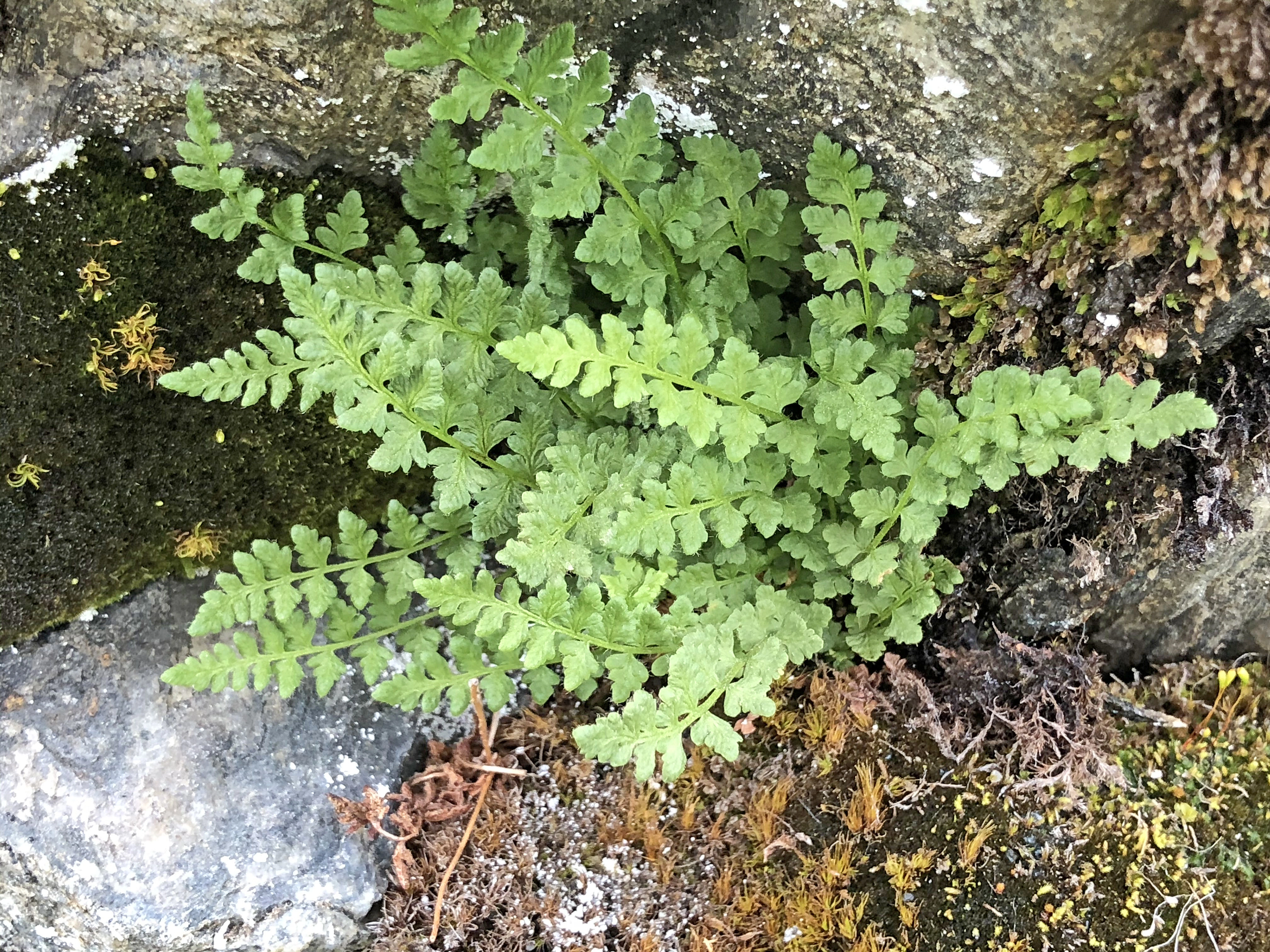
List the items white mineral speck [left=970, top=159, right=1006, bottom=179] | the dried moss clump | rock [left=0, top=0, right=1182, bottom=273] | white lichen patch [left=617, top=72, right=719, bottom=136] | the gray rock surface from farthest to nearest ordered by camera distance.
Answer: the gray rock surface < white lichen patch [left=617, top=72, right=719, bottom=136] < white mineral speck [left=970, top=159, right=1006, bottom=179] < rock [left=0, top=0, right=1182, bottom=273] < the dried moss clump

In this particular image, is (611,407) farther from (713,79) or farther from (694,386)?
(713,79)

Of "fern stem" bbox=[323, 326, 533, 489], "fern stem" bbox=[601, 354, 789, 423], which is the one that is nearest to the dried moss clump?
"fern stem" bbox=[601, 354, 789, 423]

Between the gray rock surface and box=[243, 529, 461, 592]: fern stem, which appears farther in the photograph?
the gray rock surface

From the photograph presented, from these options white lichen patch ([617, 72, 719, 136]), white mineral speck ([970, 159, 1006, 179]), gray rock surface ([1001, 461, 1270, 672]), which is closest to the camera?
white mineral speck ([970, 159, 1006, 179])

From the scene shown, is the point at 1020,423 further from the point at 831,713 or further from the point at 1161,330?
the point at 831,713

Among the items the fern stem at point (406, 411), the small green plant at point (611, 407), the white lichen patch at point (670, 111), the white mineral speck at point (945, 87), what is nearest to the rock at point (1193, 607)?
the small green plant at point (611, 407)

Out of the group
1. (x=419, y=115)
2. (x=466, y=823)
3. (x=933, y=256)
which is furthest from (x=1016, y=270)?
(x=466, y=823)

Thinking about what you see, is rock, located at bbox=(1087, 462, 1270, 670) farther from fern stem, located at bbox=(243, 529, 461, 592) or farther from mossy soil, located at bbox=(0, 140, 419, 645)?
mossy soil, located at bbox=(0, 140, 419, 645)
